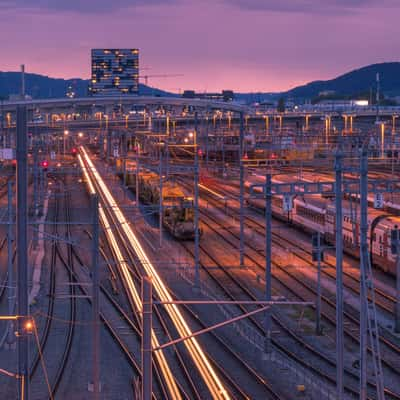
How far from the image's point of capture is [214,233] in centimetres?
2155

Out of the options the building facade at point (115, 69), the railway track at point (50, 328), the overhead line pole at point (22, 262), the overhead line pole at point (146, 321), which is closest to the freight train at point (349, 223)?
the railway track at point (50, 328)

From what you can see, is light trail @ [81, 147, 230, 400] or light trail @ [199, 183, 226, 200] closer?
light trail @ [81, 147, 230, 400]

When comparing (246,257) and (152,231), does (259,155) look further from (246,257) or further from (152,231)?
(246,257)

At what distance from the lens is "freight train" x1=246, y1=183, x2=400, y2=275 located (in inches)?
592

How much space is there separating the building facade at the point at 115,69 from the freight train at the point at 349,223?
336ft

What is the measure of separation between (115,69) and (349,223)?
365ft

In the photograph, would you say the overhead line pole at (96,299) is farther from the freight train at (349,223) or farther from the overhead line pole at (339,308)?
the freight train at (349,223)

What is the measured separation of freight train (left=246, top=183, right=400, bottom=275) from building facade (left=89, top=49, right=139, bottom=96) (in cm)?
10242

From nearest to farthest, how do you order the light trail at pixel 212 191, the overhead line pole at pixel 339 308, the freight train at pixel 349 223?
the overhead line pole at pixel 339 308 → the freight train at pixel 349 223 → the light trail at pixel 212 191

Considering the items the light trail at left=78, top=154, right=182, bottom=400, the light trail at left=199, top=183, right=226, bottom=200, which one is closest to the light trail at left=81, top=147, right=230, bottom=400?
the light trail at left=78, top=154, right=182, bottom=400

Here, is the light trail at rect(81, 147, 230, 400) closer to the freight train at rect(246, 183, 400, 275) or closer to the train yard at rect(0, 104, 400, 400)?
the train yard at rect(0, 104, 400, 400)

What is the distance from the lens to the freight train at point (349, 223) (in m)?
15.0

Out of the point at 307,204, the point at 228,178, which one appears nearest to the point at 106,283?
the point at 307,204

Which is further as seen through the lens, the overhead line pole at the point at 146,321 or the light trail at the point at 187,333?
the light trail at the point at 187,333
